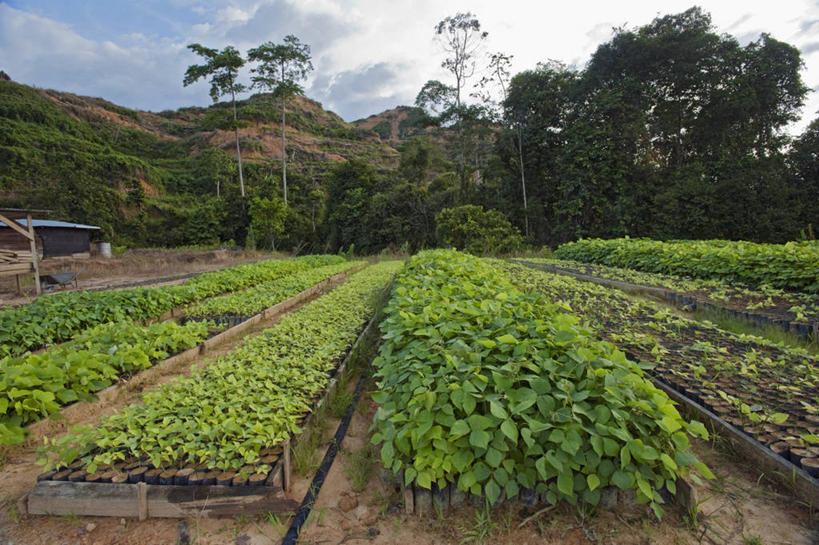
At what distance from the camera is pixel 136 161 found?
31.0m

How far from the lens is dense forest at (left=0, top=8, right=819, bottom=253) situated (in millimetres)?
14805

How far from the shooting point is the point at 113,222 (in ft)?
74.9

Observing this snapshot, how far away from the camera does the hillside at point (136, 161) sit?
22.3 m

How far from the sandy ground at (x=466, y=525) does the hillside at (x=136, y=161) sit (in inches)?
1008

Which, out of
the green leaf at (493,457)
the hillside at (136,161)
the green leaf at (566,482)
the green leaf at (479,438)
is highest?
the hillside at (136,161)

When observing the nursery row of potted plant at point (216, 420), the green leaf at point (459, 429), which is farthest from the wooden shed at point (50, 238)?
the green leaf at point (459, 429)

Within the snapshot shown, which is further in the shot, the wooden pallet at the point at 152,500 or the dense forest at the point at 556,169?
the dense forest at the point at 556,169

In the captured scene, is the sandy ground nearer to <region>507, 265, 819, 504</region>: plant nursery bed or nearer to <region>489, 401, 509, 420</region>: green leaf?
<region>507, 265, 819, 504</region>: plant nursery bed

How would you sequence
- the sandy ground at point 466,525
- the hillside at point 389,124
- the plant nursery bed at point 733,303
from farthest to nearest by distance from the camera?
the hillside at point 389,124
the plant nursery bed at point 733,303
the sandy ground at point 466,525

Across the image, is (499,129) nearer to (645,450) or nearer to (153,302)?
(153,302)

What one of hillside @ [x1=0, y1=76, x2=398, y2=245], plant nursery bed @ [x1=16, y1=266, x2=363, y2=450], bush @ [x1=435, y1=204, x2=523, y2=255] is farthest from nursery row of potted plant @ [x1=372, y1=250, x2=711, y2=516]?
hillside @ [x1=0, y1=76, x2=398, y2=245]

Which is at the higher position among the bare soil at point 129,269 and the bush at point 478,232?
the bush at point 478,232

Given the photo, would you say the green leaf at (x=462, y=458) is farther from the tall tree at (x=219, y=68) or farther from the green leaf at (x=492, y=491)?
the tall tree at (x=219, y=68)

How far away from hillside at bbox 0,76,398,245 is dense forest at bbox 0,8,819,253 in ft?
0.59
